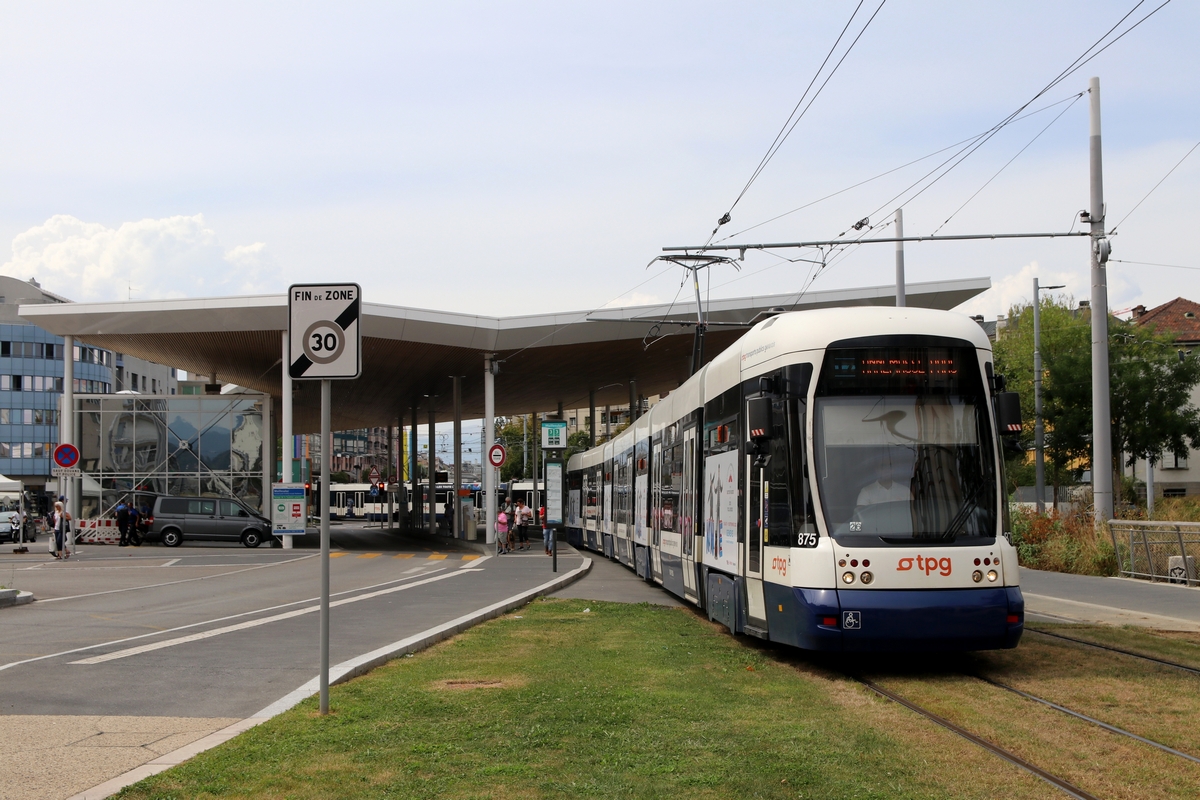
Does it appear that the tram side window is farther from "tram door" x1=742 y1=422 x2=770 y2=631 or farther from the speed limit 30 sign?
the speed limit 30 sign

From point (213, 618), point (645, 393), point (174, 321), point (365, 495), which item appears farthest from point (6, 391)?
point (213, 618)

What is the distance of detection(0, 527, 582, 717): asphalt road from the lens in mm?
9102

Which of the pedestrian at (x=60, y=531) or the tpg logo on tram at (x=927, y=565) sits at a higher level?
the tpg logo on tram at (x=927, y=565)

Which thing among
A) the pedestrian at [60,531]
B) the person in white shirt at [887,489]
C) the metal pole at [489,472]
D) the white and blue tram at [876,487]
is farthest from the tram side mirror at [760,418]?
the pedestrian at [60,531]

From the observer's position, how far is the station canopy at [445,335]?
35.3 m

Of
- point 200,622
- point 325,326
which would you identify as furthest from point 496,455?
point 325,326

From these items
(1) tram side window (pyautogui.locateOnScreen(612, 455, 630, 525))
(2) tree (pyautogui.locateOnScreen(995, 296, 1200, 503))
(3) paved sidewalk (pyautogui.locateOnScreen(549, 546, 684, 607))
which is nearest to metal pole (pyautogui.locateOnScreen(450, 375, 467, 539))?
(1) tram side window (pyautogui.locateOnScreen(612, 455, 630, 525))

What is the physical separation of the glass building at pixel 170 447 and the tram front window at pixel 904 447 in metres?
34.9

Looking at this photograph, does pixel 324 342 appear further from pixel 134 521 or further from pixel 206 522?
pixel 134 521

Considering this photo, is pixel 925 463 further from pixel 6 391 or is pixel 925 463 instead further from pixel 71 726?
pixel 6 391

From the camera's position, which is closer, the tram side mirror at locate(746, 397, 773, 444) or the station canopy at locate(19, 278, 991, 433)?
the tram side mirror at locate(746, 397, 773, 444)

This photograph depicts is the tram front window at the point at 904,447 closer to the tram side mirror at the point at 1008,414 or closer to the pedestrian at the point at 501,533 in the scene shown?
the tram side mirror at the point at 1008,414

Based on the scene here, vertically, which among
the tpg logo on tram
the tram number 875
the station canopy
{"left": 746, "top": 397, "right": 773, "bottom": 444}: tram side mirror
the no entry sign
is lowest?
the tpg logo on tram

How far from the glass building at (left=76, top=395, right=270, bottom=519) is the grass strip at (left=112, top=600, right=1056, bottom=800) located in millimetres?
33355
